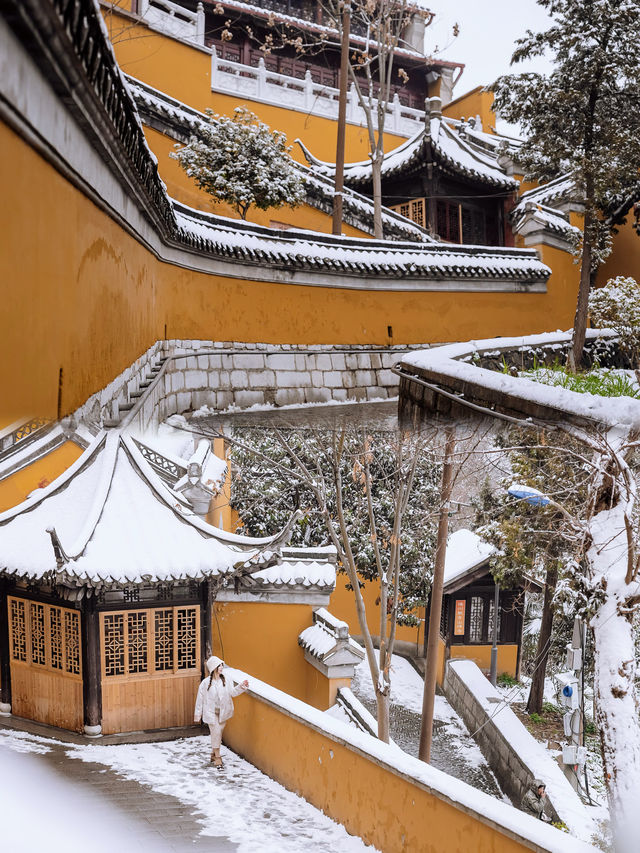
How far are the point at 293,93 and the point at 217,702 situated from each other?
14811 millimetres

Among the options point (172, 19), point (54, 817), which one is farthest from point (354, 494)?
point (172, 19)

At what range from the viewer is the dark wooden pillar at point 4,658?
335 inches

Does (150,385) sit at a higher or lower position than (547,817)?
higher

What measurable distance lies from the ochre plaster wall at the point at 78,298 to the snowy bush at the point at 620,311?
204 inches

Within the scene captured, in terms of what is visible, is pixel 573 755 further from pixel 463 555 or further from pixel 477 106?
pixel 477 106

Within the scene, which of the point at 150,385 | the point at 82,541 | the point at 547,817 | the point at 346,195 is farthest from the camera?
the point at 346,195

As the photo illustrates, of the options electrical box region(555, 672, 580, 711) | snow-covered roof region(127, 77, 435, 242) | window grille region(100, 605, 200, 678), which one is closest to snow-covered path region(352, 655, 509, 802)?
electrical box region(555, 672, 580, 711)

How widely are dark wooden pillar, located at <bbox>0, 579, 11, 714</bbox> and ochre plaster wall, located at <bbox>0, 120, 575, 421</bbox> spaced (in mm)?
3426

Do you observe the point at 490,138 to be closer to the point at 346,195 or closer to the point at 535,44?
the point at 346,195

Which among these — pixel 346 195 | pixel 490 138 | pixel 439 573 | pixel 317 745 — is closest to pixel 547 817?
pixel 439 573

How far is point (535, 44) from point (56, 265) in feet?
32.3

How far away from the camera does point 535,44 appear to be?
10.4 metres

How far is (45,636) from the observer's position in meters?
8.32

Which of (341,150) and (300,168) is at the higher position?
(341,150)
